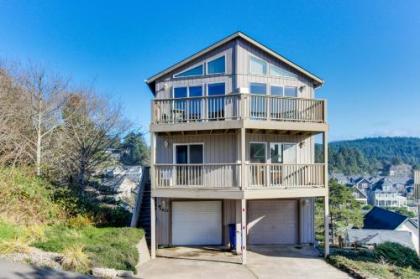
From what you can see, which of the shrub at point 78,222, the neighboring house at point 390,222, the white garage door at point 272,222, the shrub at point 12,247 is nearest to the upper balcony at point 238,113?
the white garage door at point 272,222

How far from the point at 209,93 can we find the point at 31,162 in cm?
1085

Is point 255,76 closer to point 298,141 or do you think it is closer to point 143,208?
point 298,141

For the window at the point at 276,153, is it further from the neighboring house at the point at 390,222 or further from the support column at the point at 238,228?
the neighboring house at the point at 390,222

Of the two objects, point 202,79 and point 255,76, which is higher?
point 255,76

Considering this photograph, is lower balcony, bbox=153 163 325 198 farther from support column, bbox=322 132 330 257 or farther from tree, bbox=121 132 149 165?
tree, bbox=121 132 149 165

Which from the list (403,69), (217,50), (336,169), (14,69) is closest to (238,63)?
(217,50)

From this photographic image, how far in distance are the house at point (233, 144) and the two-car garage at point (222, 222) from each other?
0.16ft

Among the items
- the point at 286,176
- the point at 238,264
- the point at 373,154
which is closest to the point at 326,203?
the point at 286,176

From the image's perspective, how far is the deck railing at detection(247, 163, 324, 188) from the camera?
39.7 feet

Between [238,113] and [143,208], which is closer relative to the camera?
[238,113]

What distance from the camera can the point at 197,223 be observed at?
563 inches

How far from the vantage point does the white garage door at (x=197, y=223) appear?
14.2 meters

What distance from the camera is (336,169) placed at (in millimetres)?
111250

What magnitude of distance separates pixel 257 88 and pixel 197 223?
714cm
